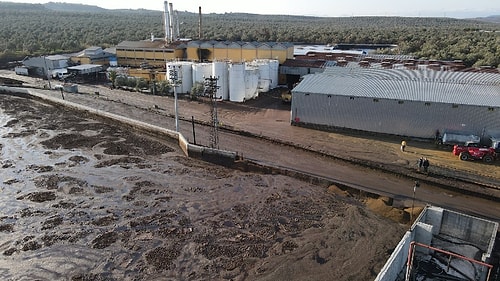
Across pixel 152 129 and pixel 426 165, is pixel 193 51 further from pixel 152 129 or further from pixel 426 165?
pixel 426 165

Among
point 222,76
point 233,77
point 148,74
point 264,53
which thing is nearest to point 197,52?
point 148,74

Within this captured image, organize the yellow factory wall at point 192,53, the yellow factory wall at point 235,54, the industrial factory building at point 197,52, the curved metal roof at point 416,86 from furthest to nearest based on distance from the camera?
the yellow factory wall at point 192,53 → the yellow factory wall at point 235,54 → the industrial factory building at point 197,52 → the curved metal roof at point 416,86

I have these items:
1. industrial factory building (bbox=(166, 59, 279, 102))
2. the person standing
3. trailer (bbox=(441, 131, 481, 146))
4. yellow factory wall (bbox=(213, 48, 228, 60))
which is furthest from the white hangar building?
yellow factory wall (bbox=(213, 48, 228, 60))

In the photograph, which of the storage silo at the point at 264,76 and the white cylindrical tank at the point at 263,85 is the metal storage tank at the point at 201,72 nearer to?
the storage silo at the point at 264,76

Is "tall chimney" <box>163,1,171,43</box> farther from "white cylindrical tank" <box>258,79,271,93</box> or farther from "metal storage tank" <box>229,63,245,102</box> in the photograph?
"metal storage tank" <box>229,63,245,102</box>

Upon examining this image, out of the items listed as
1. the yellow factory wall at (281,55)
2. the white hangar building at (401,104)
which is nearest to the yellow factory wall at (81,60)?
the yellow factory wall at (281,55)
